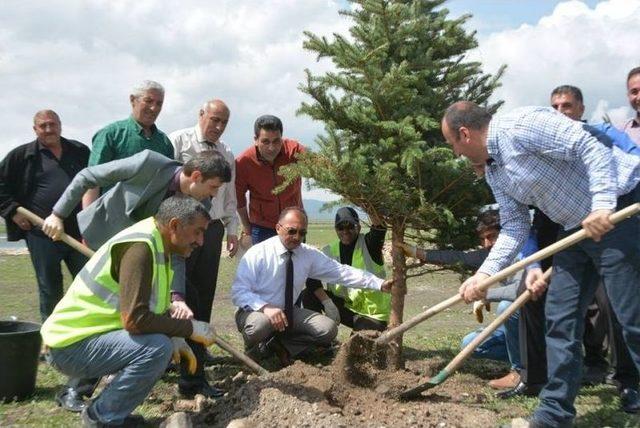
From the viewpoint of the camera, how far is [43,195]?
5898 millimetres

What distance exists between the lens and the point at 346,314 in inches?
264

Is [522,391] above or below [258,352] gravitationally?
below

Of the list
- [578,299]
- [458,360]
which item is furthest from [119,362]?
[578,299]

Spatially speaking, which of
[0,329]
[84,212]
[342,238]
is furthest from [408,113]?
[0,329]

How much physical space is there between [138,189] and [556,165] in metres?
2.79

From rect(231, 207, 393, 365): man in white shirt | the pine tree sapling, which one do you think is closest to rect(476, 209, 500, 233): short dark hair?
the pine tree sapling

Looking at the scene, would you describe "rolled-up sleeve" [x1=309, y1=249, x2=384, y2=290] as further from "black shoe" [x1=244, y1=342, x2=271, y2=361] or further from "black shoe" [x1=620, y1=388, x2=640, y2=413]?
"black shoe" [x1=620, y1=388, x2=640, y2=413]

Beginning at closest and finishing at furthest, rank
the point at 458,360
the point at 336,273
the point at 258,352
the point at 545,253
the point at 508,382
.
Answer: the point at 545,253 → the point at 458,360 → the point at 508,382 → the point at 336,273 → the point at 258,352

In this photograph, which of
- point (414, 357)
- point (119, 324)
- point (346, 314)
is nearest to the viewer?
point (119, 324)

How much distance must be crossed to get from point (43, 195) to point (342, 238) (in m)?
2.82

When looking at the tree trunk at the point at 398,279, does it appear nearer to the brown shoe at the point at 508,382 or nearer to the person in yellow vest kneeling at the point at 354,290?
the person in yellow vest kneeling at the point at 354,290

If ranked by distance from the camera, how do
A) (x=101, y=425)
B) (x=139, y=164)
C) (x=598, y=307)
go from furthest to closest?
(x=598, y=307)
(x=139, y=164)
(x=101, y=425)

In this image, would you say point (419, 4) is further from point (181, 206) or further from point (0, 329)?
point (0, 329)

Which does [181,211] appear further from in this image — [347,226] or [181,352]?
[347,226]
